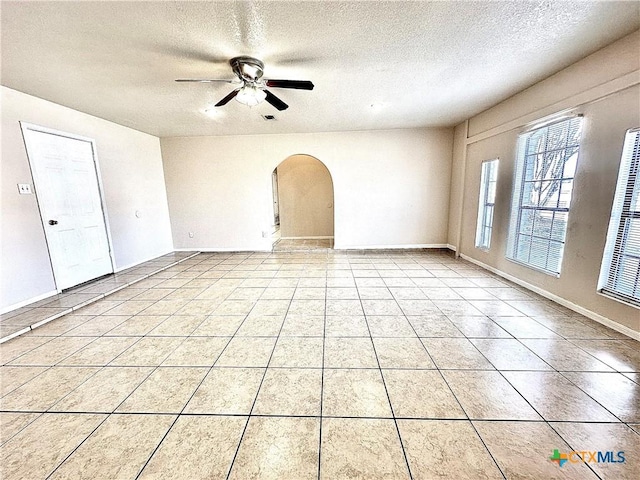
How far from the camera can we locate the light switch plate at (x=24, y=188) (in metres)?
3.00

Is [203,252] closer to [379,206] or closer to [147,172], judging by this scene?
[147,172]

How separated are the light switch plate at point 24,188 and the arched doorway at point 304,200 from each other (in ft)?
15.1

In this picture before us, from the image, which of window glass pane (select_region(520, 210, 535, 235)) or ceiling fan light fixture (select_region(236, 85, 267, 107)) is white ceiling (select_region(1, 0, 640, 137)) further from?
window glass pane (select_region(520, 210, 535, 235))

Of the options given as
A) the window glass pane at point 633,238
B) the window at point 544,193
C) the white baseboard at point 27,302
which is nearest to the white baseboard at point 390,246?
the window at point 544,193

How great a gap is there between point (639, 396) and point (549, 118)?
2853 mm

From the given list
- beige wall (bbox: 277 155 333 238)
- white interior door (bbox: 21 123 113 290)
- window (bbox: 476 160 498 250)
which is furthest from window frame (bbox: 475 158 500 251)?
white interior door (bbox: 21 123 113 290)

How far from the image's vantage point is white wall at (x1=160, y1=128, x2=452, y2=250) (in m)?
5.39

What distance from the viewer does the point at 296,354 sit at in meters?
2.08

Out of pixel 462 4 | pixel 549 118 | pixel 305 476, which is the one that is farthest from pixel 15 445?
pixel 549 118

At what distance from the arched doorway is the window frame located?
11.9ft

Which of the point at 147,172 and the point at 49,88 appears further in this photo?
the point at 147,172

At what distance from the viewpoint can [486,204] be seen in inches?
170

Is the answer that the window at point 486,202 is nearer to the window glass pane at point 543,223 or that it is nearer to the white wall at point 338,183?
the window glass pane at point 543,223

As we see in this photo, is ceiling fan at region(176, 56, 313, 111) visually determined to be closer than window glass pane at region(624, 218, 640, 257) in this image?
No
